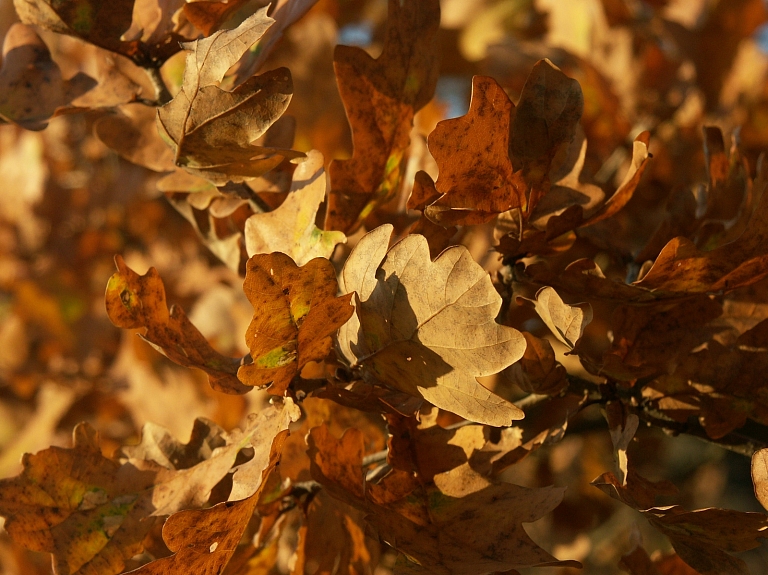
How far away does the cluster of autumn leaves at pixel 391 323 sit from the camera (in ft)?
1.92

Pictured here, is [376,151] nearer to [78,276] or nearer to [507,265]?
[507,265]

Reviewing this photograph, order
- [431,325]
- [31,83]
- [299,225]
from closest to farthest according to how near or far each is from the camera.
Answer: [431,325] → [299,225] → [31,83]

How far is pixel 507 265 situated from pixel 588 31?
0.96 metres

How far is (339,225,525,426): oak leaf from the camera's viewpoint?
556 millimetres

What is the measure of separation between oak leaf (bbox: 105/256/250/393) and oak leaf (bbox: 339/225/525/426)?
14 cm

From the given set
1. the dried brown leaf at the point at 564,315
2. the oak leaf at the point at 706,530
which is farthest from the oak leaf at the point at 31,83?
the oak leaf at the point at 706,530

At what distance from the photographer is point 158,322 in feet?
2.12

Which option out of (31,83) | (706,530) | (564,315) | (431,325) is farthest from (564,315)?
(31,83)

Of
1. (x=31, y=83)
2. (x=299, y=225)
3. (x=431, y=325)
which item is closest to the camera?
(x=431, y=325)

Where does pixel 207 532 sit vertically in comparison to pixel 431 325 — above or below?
below

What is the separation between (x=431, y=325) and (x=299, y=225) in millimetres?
185

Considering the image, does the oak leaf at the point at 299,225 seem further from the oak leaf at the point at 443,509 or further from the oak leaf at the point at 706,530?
the oak leaf at the point at 706,530

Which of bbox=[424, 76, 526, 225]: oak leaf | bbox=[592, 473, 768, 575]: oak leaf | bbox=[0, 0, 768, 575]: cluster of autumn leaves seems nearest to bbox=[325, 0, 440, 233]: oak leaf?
bbox=[0, 0, 768, 575]: cluster of autumn leaves

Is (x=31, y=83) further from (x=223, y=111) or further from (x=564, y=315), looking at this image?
(x=564, y=315)
